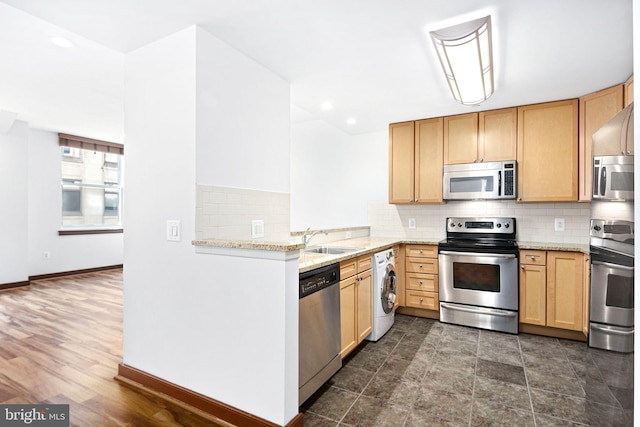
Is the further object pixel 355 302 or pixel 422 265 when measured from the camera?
pixel 422 265

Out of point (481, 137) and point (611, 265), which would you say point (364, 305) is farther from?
point (481, 137)

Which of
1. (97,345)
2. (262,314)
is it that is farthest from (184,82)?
(97,345)

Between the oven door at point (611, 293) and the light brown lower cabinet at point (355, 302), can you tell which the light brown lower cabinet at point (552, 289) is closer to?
Result: the light brown lower cabinet at point (355, 302)

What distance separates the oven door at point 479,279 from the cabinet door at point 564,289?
1.02 ft

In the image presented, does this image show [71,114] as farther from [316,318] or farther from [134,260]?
[316,318]

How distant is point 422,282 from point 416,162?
1464 millimetres

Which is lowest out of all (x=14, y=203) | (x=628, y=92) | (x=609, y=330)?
(x=609, y=330)

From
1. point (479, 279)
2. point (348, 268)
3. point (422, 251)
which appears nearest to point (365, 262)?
point (348, 268)

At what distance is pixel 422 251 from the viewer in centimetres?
386

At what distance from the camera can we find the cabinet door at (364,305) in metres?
2.84

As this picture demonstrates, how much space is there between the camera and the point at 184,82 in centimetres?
212

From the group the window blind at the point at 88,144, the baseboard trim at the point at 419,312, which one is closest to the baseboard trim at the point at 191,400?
the baseboard trim at the point at 419,312

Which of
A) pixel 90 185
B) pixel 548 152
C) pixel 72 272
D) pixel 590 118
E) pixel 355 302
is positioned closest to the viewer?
pixel 355 302

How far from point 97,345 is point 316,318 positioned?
2.21 m
